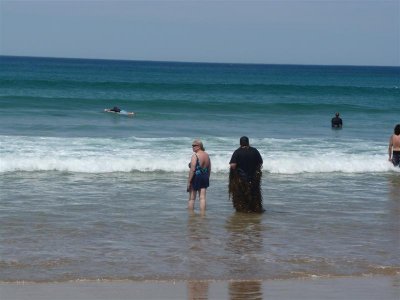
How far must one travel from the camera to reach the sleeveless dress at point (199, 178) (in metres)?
12.5

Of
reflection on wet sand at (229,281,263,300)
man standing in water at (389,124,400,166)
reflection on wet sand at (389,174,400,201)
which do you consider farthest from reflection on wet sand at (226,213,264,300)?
man standing in water at (389,124,400,166)

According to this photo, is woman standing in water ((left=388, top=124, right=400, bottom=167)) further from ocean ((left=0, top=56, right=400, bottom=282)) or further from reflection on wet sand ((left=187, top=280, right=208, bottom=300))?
reflection on wet sand ((left=187, top=280, right=208, bottom=300))

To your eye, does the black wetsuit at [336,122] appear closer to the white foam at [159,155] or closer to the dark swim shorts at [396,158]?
the white foam at [159,155]

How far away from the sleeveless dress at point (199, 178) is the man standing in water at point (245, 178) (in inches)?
18.4

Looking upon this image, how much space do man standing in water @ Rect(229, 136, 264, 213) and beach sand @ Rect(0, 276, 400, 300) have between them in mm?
3996

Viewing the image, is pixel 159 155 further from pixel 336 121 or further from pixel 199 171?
pixel 336 121

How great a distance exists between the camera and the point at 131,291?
817cm

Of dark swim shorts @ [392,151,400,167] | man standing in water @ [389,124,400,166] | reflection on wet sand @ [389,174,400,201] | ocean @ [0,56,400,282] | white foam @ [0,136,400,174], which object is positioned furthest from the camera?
white foam @ [0,136,400,174]

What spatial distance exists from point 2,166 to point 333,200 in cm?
729

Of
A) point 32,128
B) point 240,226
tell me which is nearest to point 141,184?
point 240,226

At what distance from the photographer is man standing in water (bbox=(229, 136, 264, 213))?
1265 centimetres

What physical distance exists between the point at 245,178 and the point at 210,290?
4634 mm

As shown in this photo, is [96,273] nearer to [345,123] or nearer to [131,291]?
[131,291]

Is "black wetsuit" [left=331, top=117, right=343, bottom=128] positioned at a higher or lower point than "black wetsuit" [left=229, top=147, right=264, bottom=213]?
higher
